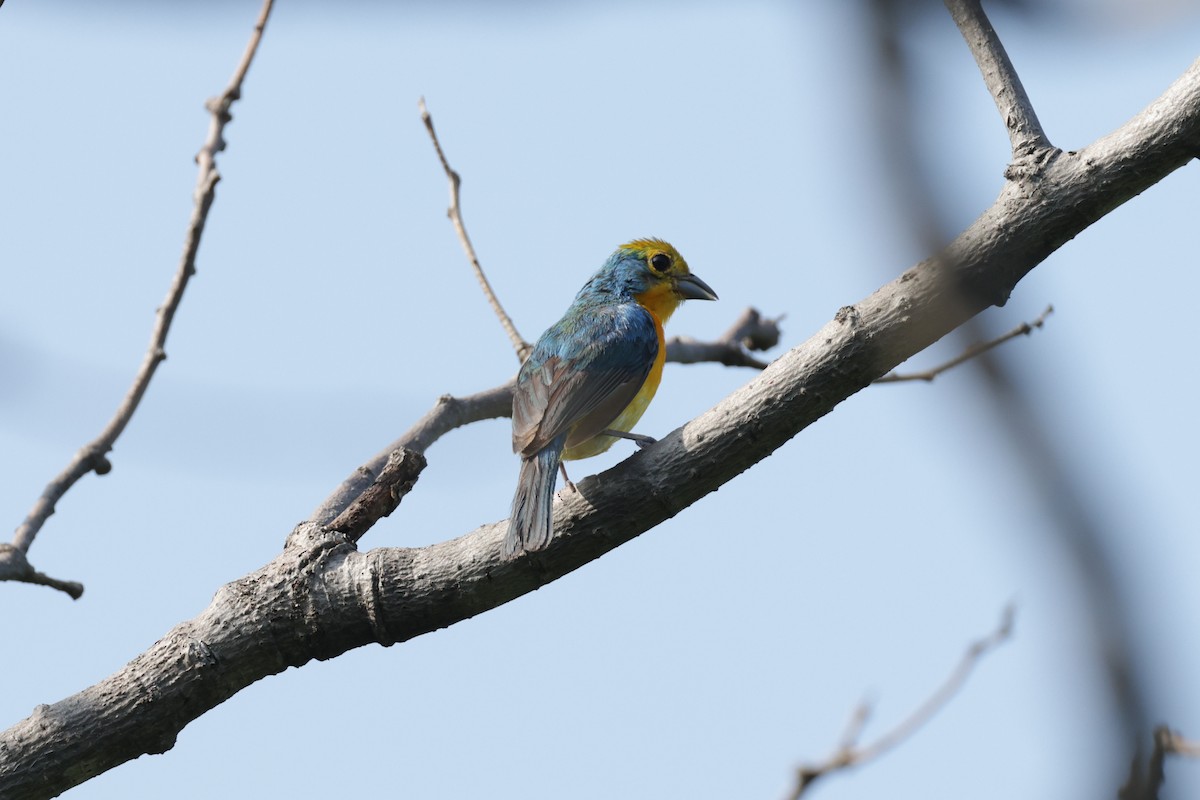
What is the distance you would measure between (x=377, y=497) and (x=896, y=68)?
11.4ft

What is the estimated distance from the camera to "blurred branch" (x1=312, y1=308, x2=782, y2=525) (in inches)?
189

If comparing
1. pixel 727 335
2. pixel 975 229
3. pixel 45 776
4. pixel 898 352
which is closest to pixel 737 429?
pixel 898 352

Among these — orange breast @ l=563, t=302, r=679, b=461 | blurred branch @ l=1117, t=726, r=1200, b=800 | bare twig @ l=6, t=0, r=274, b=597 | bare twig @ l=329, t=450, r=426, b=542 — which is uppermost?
bare twig @ l=6, t=0, r=274, b=597

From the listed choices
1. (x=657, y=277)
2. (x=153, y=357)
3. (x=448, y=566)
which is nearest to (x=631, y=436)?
(x=448, y=566)

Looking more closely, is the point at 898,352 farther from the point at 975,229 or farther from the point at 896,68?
the point at 896,68

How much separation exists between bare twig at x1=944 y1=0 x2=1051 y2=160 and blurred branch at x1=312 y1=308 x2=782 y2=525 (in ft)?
7.19

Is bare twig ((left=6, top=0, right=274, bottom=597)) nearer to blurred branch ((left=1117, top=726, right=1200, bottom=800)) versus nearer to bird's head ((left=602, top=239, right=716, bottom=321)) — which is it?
bird's head ((left=602, top=239, right=716, bottom=321))

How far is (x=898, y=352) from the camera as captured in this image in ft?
11.0

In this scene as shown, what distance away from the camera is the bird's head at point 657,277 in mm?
7406

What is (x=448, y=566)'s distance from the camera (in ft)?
12.5

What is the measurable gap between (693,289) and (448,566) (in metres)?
4.12

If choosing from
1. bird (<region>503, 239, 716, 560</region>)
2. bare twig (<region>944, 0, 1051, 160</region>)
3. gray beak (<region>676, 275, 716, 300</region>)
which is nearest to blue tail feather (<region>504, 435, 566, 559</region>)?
bird (<region>503, 239, 716, 560</region>)

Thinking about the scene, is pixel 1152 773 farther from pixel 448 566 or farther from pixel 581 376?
pixel 581 376

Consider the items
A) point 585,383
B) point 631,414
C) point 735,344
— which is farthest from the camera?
point 735,344
